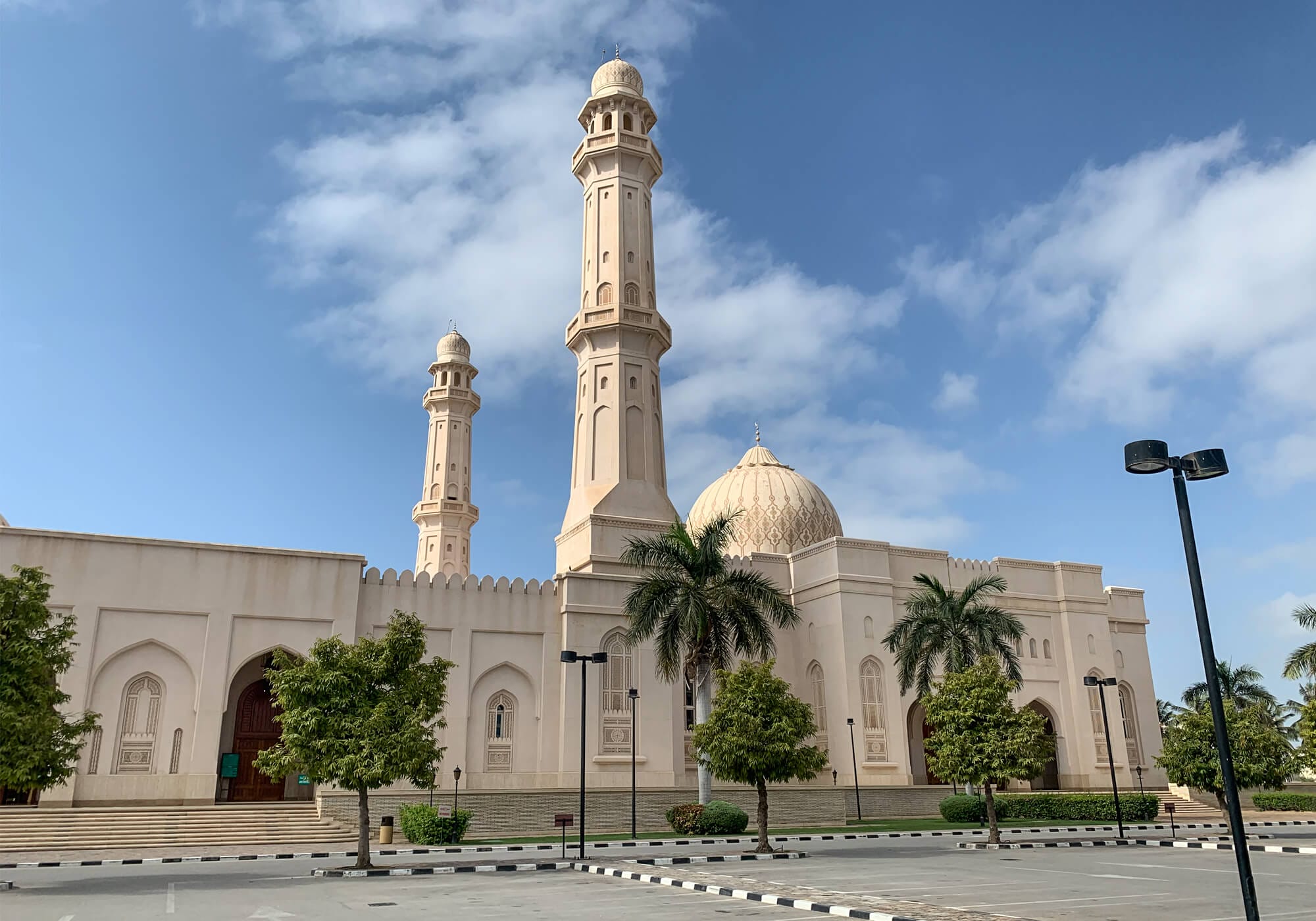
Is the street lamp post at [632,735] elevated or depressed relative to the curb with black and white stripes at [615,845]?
elevated

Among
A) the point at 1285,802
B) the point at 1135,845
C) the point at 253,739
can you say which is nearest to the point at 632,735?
the point at 253,739

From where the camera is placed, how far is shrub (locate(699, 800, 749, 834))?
1004 inches

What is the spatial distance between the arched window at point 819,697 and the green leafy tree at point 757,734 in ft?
42.5

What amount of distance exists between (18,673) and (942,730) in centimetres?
1983

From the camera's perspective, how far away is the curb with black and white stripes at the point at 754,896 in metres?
11.2

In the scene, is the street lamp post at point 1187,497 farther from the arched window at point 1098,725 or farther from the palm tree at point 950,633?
the arched window at point 1098,725

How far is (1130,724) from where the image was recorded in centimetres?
4103

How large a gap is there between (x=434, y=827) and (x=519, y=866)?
6.34m

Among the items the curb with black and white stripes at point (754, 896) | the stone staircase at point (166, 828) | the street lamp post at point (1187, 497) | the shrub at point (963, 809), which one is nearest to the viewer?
the street lamp post at point (1187, 497)

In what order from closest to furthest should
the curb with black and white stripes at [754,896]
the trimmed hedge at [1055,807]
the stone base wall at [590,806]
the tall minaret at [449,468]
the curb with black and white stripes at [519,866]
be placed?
the curb with black and white stripes at [754,896], the curb with black and white stripes at [519,866], the stone base wall at [590,806], the trimmed hedge at [1055,807], the tall minaret at [449,468]

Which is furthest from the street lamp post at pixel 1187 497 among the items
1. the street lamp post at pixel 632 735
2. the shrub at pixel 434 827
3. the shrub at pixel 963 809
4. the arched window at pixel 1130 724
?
the arched window at pixel 1130 724

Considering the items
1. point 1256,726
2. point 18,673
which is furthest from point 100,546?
point 1256,726

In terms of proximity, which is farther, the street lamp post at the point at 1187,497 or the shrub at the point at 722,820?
the shrub at the point at 722,820

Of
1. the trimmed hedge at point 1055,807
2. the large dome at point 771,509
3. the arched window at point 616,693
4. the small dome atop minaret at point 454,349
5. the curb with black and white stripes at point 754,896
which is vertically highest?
the small dome atop minaret at point 454,349
